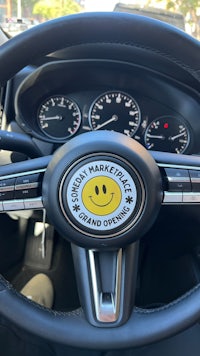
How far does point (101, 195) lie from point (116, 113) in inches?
38.7

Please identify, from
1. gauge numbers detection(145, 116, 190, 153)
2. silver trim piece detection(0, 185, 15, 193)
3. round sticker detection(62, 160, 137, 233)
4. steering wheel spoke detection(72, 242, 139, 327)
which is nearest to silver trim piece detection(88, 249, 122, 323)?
steering wheel spoke detection(72, 242, 139, 327)

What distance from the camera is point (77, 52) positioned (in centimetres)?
149

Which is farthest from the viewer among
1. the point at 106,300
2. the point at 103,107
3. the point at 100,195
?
the point at 103,107

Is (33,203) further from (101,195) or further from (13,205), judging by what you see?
(101,195)

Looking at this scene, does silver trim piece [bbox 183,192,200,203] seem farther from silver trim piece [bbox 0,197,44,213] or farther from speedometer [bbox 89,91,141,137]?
speedometer [bbox 89,91,141,137]

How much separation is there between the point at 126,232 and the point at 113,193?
0.08 m

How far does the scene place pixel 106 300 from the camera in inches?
46.0

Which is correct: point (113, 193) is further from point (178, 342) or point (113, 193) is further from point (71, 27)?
point (178, 342)

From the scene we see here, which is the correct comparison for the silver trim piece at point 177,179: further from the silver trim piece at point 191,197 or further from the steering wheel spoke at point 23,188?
the steering wheel spoke at point 23,188

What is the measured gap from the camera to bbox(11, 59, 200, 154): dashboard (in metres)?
1.80

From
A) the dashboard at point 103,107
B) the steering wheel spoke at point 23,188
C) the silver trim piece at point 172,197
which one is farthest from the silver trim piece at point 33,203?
the dashboard at point 103,107

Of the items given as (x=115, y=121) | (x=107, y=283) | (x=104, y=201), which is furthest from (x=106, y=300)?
(x=115, y=121)

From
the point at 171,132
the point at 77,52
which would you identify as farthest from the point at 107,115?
the point at 77,52

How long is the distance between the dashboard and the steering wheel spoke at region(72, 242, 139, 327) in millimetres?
735
